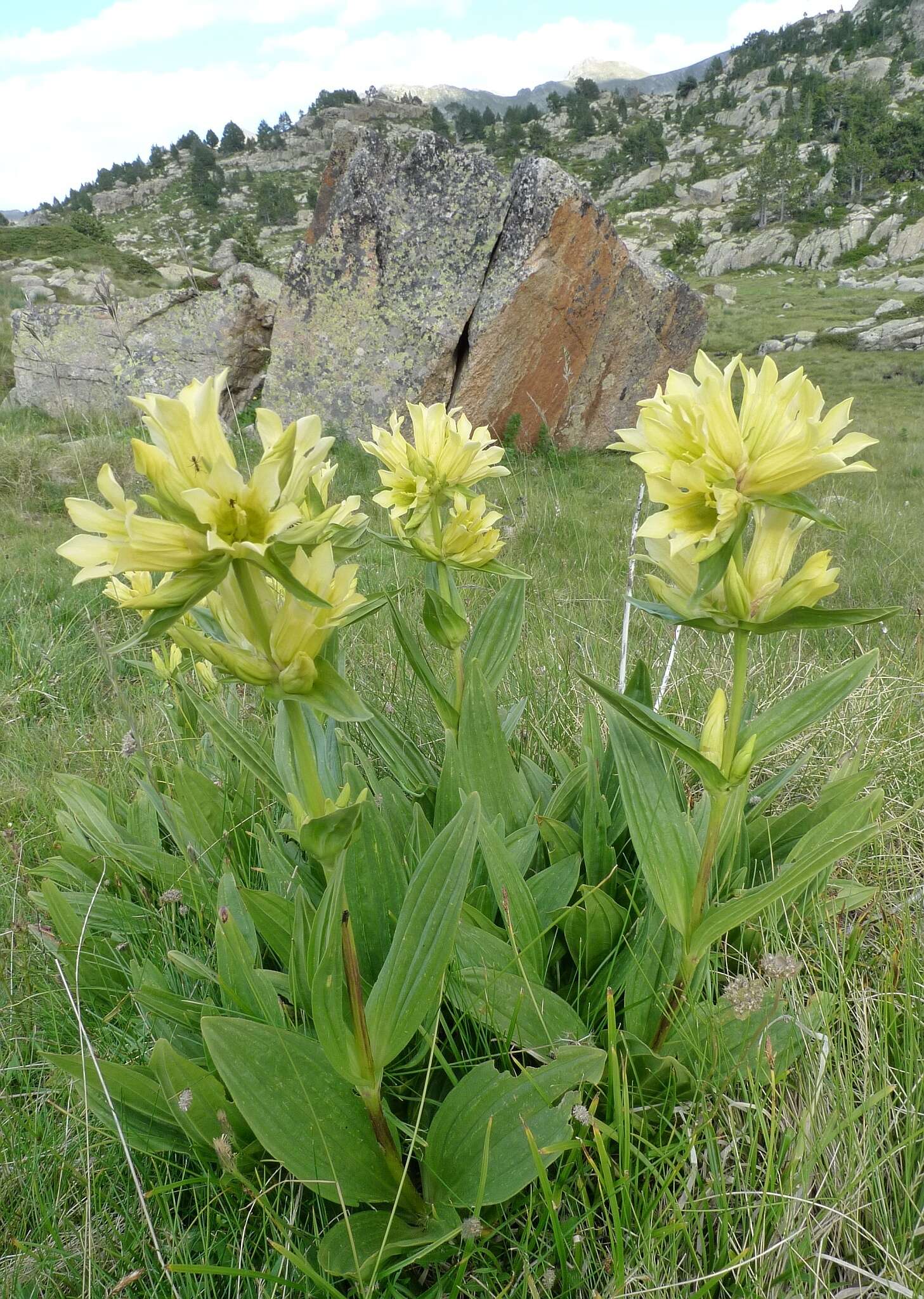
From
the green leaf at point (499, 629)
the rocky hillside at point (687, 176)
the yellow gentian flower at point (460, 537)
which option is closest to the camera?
the yellow gentian flower at point (460, 537)

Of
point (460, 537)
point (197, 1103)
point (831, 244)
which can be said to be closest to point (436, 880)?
point (197, 1103)

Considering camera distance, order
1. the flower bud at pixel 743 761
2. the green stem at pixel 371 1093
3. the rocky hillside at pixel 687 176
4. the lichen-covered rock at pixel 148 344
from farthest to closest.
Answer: the rocky hillside at pixel 687 176, the lichen-covered rock at pixel 148 344, the flower bud at pixel 743 761, the green stem at pixel 371 1093

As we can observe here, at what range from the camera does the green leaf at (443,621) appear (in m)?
2.09

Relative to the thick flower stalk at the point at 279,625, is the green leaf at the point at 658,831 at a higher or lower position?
lower

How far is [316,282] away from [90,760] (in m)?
7.65

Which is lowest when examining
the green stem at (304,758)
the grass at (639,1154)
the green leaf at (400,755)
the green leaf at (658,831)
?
the grass at (639,1154)

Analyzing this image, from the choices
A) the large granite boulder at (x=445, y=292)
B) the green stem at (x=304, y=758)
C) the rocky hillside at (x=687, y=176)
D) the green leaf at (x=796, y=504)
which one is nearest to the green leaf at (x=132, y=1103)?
the green stem at (x=304, y=758)

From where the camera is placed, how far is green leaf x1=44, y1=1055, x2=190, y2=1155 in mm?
1560

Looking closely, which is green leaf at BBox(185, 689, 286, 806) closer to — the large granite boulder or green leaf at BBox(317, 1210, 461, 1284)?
green leaf at BBox(317, 1210, 461, 1284)

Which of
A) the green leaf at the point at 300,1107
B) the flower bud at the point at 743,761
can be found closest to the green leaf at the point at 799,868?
the flower bud at the point at 743,761

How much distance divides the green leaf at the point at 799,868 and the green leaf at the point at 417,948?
17.7 inches

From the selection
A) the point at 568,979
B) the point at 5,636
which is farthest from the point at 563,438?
the point at 568,979

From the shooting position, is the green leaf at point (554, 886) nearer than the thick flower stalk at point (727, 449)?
No

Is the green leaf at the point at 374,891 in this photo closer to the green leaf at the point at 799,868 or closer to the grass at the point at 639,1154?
the grass at the point at 639,1154
